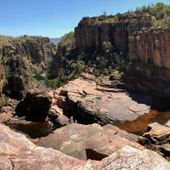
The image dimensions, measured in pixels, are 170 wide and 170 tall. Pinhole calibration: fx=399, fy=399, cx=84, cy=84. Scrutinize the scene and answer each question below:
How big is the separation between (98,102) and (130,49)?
31.2 meters

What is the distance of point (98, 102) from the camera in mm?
76375

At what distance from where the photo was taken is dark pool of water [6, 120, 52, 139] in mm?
64875

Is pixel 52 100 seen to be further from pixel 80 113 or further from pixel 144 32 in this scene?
pixel 144 32

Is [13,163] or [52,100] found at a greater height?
[13,163]

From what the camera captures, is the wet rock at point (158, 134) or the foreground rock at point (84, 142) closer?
the foreground rock at point (84, 142)

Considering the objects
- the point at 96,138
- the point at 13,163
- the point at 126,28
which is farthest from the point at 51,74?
the point at 13,163

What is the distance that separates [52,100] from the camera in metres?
79.6

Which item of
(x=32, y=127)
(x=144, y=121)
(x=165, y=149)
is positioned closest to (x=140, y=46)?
(x=144, y=121)

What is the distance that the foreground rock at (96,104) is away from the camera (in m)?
70.9

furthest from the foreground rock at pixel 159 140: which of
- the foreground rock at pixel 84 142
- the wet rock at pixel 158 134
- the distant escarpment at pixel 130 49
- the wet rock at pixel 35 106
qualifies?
the distant escarpment at pixel 130 49

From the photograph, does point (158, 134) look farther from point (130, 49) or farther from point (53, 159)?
point (130, 49)

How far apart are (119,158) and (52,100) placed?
219 ft

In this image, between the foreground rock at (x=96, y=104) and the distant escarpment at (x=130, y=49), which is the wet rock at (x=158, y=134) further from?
the distant escarpment at (x=130, y=49)

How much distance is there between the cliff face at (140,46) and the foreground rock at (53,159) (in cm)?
7442
